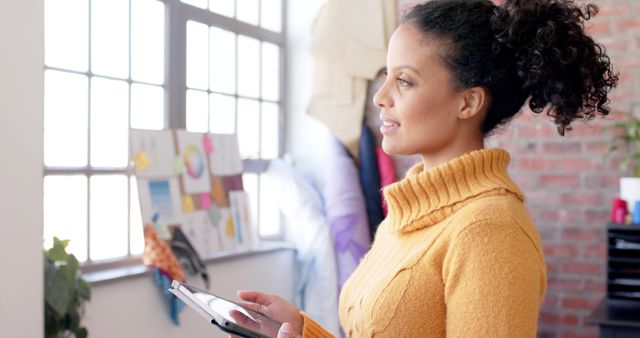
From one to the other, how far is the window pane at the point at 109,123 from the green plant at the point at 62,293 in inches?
24.0

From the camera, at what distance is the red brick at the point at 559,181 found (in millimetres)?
3848

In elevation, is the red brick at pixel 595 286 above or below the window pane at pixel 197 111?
below

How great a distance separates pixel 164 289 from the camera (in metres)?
3.21

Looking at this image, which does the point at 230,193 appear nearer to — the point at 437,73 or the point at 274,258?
the point at 274,258

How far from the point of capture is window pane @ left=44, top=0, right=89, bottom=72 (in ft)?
9.57

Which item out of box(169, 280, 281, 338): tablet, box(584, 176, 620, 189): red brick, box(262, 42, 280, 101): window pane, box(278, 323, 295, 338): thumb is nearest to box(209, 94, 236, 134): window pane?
box(262, 42, 280, 101): window pane

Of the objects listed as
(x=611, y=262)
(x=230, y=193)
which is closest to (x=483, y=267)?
(x=611, y=262)

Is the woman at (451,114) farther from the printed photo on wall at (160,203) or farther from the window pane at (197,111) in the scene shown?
the window pane at (197,111)

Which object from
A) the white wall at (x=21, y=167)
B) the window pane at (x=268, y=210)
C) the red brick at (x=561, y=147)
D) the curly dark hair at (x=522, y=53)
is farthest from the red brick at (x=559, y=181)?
the curly dark hair at (x=522, y=53)

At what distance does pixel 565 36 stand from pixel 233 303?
27.5 inches

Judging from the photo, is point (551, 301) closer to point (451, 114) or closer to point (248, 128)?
point (248, 128)

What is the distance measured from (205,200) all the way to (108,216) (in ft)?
1.63

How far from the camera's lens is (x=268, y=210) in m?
4.40

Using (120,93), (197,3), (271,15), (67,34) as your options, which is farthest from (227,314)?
(271,15)
